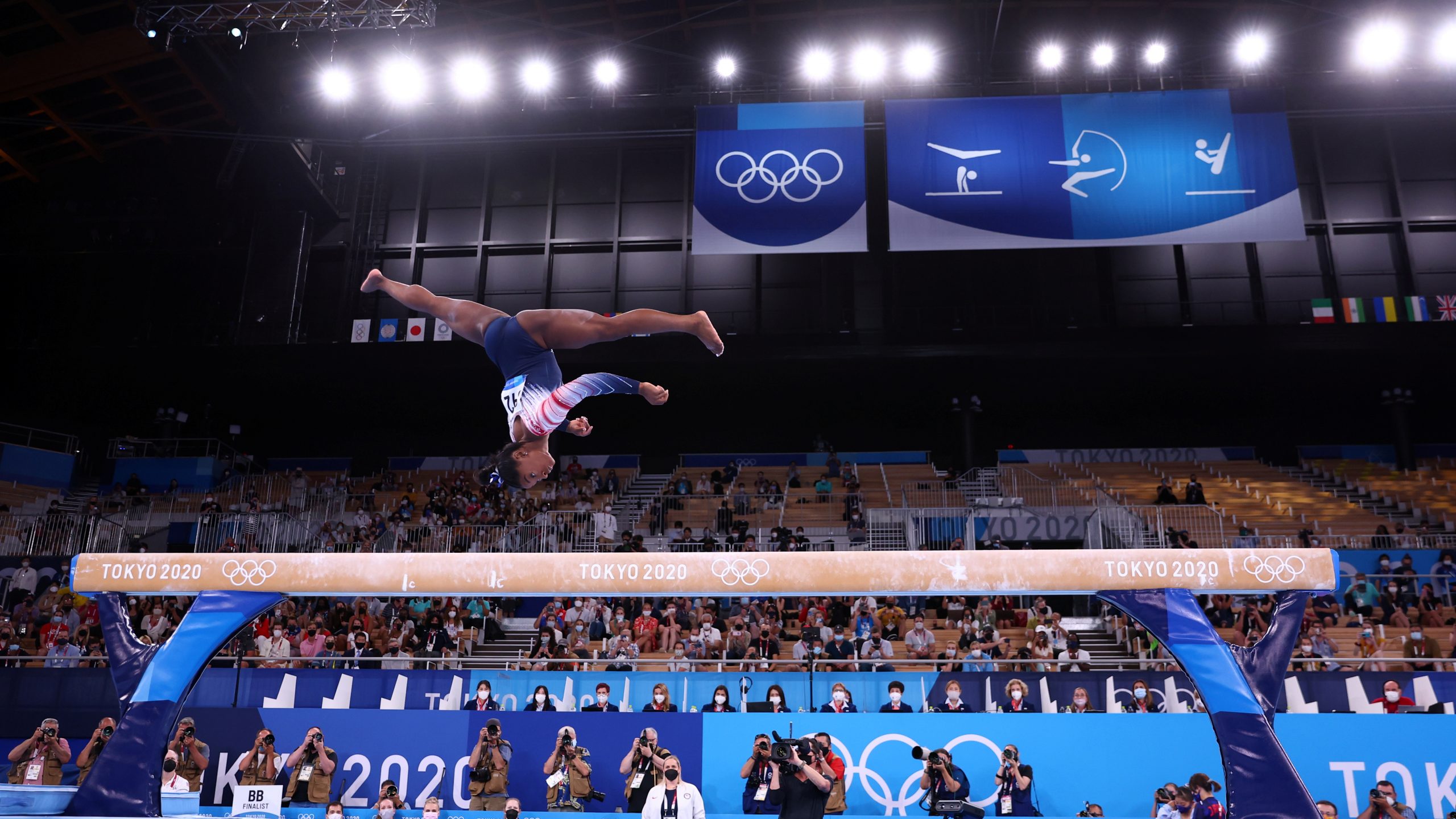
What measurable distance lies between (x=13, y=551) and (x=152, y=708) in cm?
1595

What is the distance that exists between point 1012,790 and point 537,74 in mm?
15880

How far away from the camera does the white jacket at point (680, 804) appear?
27.0 ft

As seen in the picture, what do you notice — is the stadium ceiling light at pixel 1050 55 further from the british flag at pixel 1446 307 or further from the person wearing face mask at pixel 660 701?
the person wearing face mask at pixel 660 701

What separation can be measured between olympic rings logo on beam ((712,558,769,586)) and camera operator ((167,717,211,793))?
21.5 ft

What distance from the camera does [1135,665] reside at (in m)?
13.6

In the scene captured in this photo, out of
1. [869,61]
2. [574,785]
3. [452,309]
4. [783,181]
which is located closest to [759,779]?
[574,785]

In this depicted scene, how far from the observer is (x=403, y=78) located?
16.8m

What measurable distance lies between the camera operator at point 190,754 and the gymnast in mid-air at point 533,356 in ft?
20.0

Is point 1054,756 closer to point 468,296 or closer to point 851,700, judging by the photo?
point 851,700

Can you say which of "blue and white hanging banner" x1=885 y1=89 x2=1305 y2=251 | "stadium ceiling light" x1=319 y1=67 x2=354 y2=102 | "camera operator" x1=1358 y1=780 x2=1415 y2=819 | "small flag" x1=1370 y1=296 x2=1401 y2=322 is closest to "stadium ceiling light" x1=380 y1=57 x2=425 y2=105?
"stadium ceiling light" x1=319 y1=67 x2=354 y2=102

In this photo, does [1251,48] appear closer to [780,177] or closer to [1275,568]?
[780,177]

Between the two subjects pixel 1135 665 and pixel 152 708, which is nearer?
pixel 152 708

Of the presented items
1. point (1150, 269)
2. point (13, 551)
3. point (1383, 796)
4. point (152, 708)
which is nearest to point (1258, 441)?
point (1150, 269)

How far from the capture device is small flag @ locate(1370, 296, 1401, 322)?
19562 millimetres
